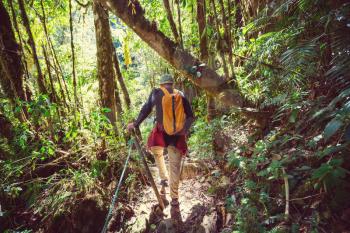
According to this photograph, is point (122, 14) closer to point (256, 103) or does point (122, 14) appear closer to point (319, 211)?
point (256, 103)

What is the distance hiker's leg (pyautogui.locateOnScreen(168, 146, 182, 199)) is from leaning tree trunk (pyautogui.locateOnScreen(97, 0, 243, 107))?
1.31m

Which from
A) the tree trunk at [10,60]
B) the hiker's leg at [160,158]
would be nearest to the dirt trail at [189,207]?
the hiker's leg at [160,158]

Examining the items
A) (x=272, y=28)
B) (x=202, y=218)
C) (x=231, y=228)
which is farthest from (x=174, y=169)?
(x=272, y=28)

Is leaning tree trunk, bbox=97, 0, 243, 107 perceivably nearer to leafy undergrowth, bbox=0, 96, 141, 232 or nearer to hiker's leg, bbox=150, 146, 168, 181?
hiker's leg, bbox=150, 146, 168, 181

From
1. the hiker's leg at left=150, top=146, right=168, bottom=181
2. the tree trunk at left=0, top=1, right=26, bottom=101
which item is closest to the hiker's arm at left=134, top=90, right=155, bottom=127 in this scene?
the hiker's leg at left=150, top=146, right=168, bottom=181

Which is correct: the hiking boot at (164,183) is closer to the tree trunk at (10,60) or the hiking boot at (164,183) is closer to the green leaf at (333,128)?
the green leaf at (333,128)

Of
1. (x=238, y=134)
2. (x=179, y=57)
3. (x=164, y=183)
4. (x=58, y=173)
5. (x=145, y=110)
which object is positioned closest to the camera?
(x=145, y=110)

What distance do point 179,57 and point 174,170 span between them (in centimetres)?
191

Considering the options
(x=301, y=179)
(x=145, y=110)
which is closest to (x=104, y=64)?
(x=145, y=110)

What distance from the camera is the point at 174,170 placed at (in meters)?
3.99

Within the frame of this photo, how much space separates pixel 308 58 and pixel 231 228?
2.18 m

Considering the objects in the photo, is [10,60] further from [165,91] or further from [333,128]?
[333,128]

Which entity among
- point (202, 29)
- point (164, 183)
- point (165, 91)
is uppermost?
point (202, 29)

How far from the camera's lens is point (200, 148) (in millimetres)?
5609
